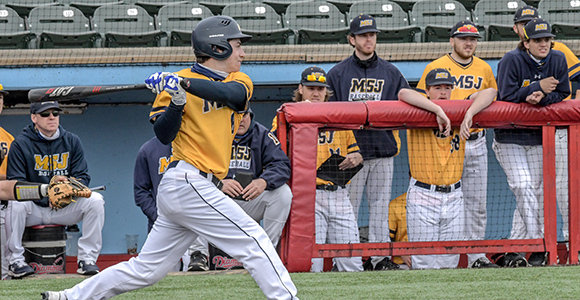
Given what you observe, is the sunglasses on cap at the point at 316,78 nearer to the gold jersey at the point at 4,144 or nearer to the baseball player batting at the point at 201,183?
the baseball player batting at the point at 201,183

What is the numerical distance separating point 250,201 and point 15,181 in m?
1.84

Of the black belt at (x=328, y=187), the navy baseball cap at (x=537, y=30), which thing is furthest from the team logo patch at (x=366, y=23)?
the black belt at (x=328, y=187)

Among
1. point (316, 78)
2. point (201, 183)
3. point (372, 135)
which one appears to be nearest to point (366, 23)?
point (316, 78)

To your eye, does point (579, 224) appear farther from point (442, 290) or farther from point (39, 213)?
point (39, 213)

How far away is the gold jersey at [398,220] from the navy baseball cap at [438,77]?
82cm

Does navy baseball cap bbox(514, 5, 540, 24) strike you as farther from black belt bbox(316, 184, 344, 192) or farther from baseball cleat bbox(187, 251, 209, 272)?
baseball cleat bbox(187, 251, 209, 272)

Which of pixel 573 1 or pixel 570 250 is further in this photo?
pixel 573 1

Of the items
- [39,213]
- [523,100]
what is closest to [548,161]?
[523,100]

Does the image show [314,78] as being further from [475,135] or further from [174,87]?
[174,87]

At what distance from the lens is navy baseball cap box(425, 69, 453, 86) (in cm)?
500

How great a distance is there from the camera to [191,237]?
326 centimetres

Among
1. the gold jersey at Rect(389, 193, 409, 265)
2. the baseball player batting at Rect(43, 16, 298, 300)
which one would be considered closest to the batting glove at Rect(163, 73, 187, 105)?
the baseball player batting at Rect(43, 16, 298, 300)

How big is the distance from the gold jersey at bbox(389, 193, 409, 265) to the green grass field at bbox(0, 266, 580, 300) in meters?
0.42

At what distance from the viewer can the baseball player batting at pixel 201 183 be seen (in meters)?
2.99
